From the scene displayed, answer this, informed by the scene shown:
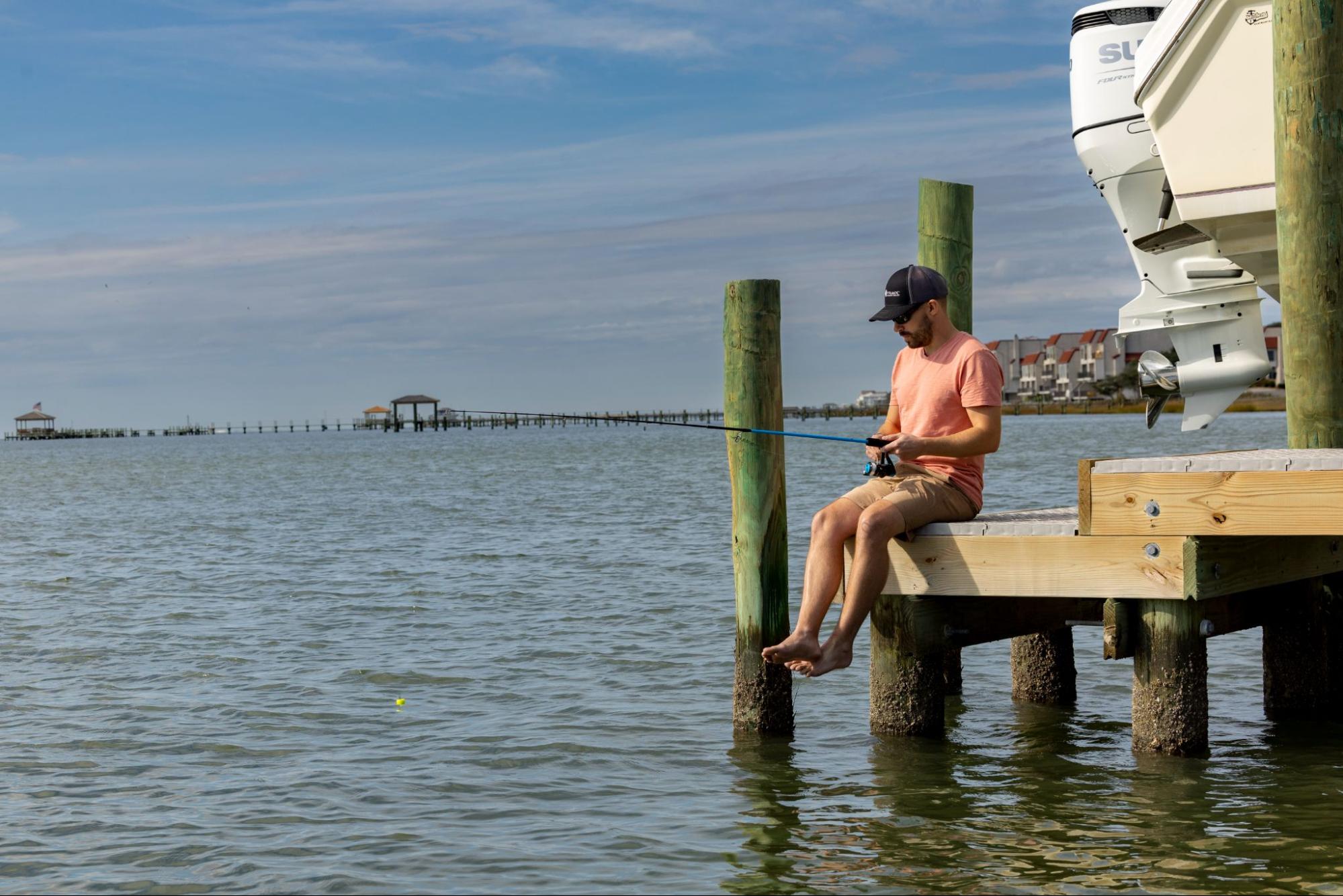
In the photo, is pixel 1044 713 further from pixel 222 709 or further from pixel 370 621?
pixel 370 621

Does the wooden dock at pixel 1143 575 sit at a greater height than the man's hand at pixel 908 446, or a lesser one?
lesser

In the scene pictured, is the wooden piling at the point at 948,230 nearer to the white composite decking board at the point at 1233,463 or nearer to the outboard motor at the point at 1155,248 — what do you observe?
the white composite decking board at the point at 1233,463

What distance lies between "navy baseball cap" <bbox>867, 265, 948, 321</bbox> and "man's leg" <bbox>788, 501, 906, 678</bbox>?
0.93 metres

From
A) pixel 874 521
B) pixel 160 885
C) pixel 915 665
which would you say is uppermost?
pixel 874 521

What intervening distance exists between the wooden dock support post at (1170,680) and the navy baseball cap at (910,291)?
1759mm

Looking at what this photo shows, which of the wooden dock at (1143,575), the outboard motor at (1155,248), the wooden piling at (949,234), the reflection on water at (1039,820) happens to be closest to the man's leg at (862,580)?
the wooden dock at (1143,575)

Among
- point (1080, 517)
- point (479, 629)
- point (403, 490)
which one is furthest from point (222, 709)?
point (403, 490)

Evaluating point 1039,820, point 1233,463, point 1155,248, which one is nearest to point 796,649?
point 1039,820

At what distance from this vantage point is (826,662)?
7.08 metres

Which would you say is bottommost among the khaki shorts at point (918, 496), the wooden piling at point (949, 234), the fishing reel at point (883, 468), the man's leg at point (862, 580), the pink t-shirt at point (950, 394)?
the man's leg at point (862, 580)

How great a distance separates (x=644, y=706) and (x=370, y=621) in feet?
17.9

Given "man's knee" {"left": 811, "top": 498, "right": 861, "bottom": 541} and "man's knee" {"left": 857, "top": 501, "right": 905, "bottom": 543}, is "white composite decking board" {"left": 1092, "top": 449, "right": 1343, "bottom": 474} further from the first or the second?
"man's knee" {"left": 811, "top": 498, "right": 861, "bottom": 541}

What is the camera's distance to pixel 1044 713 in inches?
378

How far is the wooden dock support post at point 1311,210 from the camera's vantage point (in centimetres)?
769
